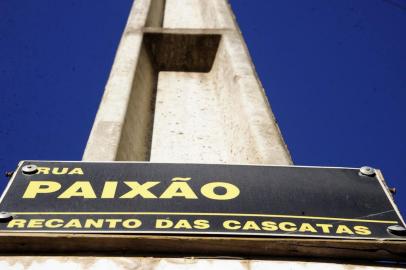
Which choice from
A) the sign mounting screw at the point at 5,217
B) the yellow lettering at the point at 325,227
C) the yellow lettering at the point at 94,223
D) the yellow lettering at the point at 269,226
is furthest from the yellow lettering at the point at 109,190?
the yellow lettering at the point at 325,227

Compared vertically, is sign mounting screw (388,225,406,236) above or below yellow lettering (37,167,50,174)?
above

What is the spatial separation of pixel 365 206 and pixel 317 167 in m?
0.32

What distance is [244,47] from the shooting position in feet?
17.5

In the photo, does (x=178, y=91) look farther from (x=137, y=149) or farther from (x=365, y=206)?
(x=365, y=206)

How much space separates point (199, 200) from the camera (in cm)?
221

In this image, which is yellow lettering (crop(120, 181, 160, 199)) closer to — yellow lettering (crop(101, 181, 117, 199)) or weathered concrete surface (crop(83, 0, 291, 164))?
yellow lettering (crop(101, 181, 117, 199))

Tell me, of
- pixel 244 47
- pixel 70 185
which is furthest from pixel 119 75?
pixel 70 185

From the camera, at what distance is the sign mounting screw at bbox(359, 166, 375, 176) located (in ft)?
8.20

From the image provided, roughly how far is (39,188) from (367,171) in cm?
156

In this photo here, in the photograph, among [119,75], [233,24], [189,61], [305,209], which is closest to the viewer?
[305,209]

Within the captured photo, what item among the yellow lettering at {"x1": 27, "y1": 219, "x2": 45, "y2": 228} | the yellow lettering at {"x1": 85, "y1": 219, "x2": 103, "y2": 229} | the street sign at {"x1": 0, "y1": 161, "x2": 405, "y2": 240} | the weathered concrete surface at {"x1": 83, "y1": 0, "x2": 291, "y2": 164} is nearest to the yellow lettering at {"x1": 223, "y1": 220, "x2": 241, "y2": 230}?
the street sign at {"x1": 0, "y1": 161, "x2": 405, "y2": 240}

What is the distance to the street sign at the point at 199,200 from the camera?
206cm

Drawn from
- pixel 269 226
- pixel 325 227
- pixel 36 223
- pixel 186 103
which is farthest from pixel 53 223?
pixel 186 103

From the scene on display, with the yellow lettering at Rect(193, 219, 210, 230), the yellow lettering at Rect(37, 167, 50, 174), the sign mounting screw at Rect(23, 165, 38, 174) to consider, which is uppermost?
the yellow lettering at Rect(193, 219, 210, 230)
